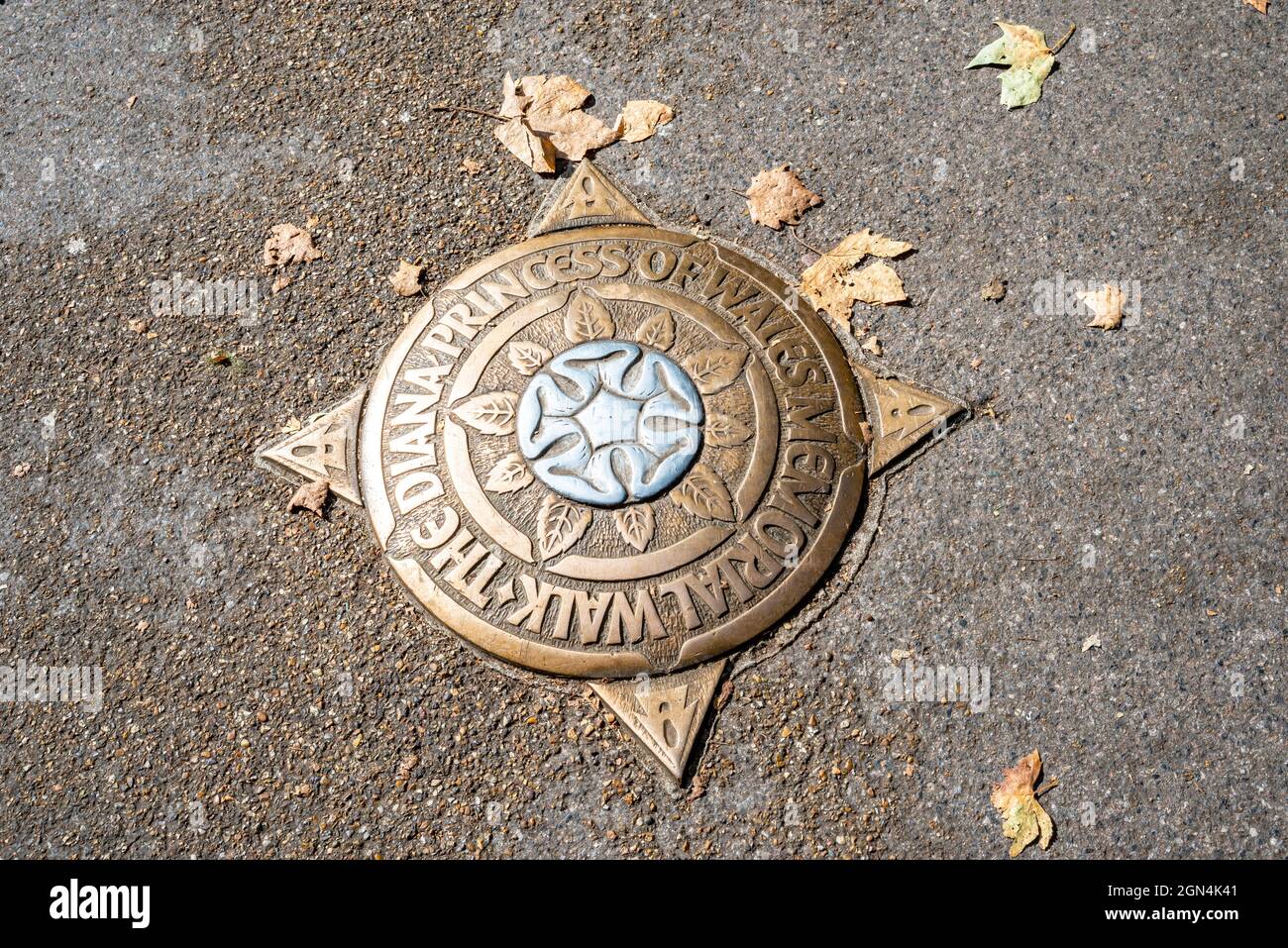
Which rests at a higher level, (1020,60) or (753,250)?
(1020,60)

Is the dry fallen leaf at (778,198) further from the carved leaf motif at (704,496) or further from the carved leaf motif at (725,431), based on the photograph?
the carved leaf motif at (704,496)

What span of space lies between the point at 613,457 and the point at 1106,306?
1605 millimetres

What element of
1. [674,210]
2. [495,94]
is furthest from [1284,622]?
[495,94]

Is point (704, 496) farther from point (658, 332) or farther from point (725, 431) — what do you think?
point (658, 332)

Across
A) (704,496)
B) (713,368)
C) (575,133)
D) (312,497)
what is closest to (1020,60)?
(575,133)

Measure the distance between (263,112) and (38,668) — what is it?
78.5 inches

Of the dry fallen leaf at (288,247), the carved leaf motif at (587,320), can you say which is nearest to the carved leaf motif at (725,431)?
the carved leaf motif at (587,320)

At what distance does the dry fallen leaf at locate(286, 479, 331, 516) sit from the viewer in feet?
9.09

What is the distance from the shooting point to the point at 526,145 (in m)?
3.29

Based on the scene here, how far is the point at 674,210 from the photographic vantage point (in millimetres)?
3168
